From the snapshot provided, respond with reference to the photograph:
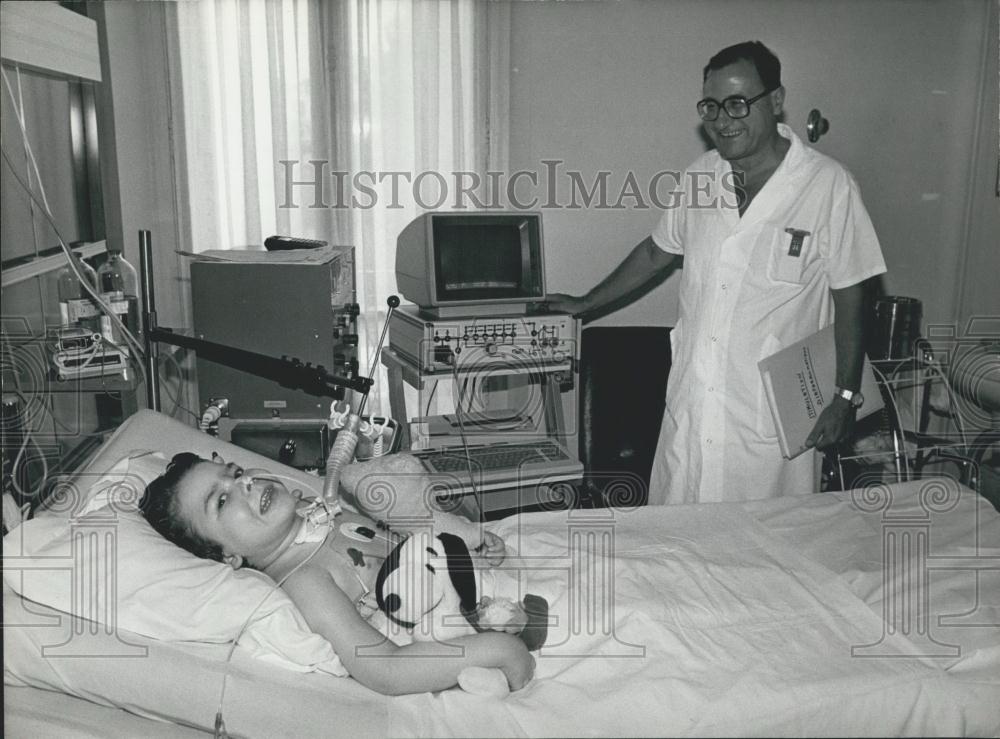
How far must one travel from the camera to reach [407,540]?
1309 millimetres

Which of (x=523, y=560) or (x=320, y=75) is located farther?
(x=320, y=75)

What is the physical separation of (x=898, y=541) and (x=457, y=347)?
1.25 m

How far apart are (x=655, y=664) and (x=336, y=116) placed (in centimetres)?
234

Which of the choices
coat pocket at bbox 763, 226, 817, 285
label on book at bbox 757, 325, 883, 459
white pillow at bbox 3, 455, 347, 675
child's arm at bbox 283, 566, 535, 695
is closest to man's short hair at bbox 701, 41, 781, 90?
coat pocket at bbox 763, 226, 817, 285

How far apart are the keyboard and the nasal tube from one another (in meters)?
0.71

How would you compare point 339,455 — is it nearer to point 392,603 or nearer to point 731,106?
point 392,603

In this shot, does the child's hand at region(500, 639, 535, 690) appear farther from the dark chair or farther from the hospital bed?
the dark chair

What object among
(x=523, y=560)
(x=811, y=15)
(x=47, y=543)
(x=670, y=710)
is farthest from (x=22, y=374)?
(x=811, y=15)

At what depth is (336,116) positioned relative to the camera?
3004 millimetres

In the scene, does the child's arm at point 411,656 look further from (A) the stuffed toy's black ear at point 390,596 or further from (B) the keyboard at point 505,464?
(B) the keyboard at point 505,464

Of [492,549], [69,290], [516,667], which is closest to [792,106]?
[492,549]

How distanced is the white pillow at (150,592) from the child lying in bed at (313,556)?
0.04 meters

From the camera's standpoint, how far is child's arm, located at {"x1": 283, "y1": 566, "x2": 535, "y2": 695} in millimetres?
1220

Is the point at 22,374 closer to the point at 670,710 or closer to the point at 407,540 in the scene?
the point at 407,540
